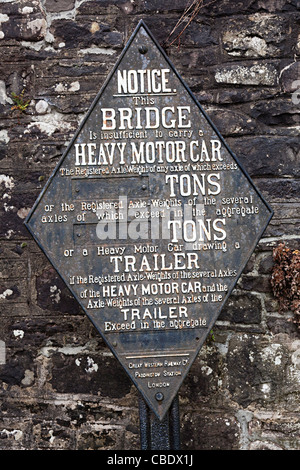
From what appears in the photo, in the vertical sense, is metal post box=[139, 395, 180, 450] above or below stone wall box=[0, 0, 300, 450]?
below

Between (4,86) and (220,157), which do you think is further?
(4,86)

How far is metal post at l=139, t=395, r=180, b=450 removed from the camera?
8.41 feet

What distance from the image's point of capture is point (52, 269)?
3.00m

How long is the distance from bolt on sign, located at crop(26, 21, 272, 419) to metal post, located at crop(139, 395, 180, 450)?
0.13 m

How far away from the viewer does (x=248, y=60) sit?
302cm

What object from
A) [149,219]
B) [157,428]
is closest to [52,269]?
[149,219]

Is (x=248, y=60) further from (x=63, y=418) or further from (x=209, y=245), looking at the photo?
(x=63, y=418)

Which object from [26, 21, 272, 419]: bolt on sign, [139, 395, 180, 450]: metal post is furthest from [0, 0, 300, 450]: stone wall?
[26, 21, 272, 419]: bolt on sign

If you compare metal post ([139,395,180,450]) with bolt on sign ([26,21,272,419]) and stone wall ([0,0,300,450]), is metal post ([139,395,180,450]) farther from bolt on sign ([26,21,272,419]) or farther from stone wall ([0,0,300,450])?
stone wall ([0,0,300,450])

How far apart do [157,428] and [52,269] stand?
1.04 metres

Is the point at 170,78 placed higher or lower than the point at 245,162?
higher

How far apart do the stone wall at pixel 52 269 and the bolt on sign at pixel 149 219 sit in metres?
0.46

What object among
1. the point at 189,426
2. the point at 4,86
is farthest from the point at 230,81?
the point at 189,426
